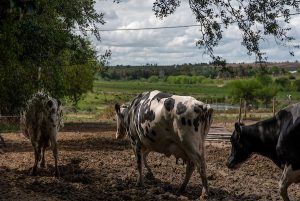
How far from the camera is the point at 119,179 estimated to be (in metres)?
12.1

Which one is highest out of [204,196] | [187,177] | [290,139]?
[290,139]

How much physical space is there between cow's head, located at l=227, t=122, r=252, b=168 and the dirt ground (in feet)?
2.13

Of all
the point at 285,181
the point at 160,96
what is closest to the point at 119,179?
the point at 160,96

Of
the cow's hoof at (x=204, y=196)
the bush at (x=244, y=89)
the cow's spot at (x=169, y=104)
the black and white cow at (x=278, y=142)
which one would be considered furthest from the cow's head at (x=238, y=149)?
the bush at (x=244, y=89)

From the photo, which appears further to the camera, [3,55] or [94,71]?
[94,71]

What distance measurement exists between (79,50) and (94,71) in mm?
23092

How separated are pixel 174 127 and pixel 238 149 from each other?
1.30 metres

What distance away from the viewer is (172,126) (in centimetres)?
1051

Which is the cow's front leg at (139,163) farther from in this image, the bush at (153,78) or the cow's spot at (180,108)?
the bush at (153,78)

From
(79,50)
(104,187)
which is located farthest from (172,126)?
(79,50)

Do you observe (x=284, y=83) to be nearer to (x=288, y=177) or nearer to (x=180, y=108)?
(x=180, y=108)

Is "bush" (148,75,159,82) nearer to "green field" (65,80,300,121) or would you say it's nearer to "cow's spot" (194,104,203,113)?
"green field" (65,80,300,121)

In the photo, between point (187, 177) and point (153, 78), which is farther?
point (153, 78)

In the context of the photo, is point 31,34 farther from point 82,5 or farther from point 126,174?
point 82,5
